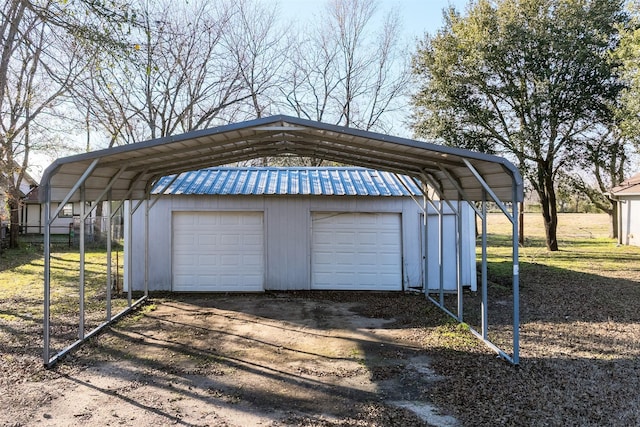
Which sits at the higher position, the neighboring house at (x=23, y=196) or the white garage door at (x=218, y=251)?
the neighboring house at (x=23, y=196)

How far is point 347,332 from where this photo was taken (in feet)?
24.2

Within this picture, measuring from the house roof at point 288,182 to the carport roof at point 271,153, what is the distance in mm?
1594

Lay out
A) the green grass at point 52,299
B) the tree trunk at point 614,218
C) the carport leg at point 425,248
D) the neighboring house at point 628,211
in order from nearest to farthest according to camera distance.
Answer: the green grass at point 52,299 → the carport leg at point 425,248 → the neighboring house at point 628,211 → the tree trunk at point 614,218

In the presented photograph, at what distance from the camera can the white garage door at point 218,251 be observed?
10969 mm

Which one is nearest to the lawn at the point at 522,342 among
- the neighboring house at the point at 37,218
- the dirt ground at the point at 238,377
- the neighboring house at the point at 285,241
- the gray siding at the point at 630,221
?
the dirt ground at the point at 238,377

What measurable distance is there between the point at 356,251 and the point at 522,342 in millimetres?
4870

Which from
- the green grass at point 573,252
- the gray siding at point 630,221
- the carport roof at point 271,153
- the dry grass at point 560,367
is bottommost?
the dry grass at point 560,367

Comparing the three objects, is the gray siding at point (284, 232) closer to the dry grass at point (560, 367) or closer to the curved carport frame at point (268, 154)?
the curved carport frame at point (268, 154)

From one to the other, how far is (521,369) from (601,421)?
1377mm

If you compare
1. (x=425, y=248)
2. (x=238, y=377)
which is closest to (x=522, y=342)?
(x=425, y=248)

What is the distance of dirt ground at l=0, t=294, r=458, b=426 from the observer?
14.2 ft

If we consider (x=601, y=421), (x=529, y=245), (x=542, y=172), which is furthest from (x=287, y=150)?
(x=529, y=245)

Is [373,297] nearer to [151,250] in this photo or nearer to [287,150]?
[287,150]

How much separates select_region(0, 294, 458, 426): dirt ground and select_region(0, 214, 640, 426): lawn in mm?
195
